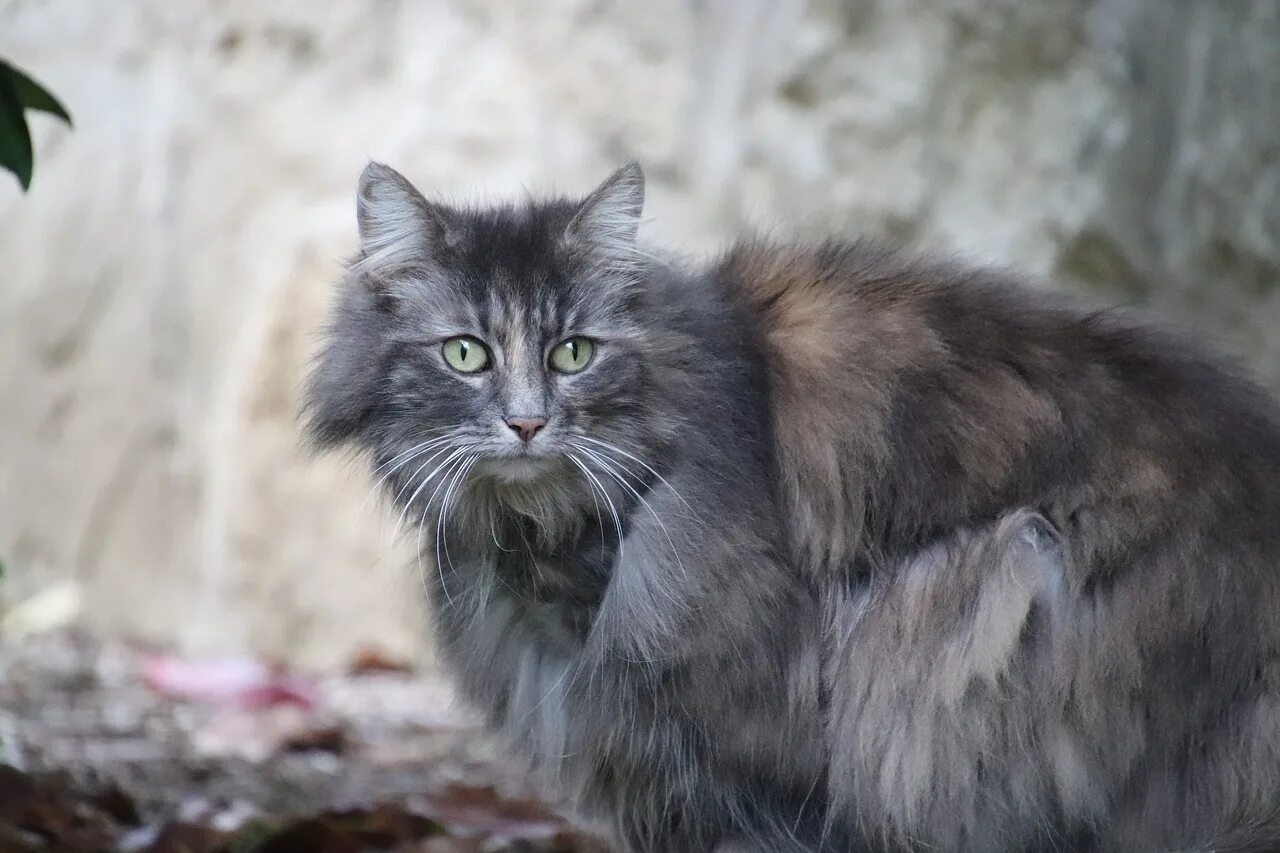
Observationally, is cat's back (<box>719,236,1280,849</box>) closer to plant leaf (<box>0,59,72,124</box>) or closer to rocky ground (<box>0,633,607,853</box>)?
rocky ground (<box>0,633,607,853</box>)

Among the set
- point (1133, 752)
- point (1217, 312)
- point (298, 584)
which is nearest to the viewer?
point (1133, 752)

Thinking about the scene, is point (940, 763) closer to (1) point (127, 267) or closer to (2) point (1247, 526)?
(2) point (1247, 526)

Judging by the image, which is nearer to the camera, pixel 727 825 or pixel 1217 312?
pixel 727 825

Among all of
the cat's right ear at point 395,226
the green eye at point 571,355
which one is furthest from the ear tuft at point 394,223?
the green eye at point 571,355

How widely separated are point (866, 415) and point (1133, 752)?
2.73 feet

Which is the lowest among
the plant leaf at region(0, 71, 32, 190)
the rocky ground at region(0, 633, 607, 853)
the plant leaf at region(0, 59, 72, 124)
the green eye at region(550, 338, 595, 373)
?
the rocky ground at region(0, 633, 607, 853)

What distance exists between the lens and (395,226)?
2799 mm

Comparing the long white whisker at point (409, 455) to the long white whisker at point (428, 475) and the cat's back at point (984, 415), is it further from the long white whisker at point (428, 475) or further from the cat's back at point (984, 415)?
the cat's back at point (984, 415)

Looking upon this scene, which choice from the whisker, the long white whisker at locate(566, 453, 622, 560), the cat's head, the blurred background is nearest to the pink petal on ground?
the blurred background

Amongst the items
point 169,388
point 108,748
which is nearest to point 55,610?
point 169,388

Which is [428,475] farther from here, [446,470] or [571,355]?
[571,355]

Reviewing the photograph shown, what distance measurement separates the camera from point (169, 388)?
253 inches

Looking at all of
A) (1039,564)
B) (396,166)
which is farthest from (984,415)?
(396,166)

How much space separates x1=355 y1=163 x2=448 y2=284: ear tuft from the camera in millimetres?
2758
